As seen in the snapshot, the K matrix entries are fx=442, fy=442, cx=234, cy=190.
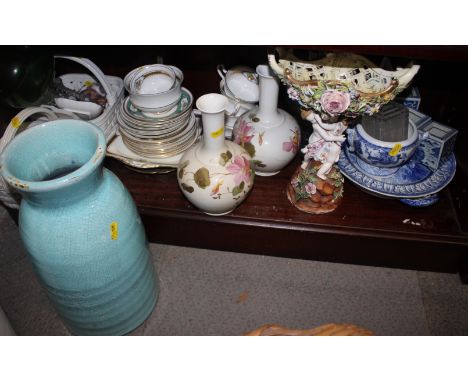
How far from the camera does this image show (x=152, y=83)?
3.99 feet

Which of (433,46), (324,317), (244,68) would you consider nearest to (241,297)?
(324,317)

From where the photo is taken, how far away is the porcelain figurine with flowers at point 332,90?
0.89 m

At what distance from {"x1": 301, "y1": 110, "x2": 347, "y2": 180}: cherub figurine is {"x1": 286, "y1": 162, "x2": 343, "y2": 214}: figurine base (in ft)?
0.06

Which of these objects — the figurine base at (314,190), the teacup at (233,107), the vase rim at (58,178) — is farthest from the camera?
the teacup at (233,107)

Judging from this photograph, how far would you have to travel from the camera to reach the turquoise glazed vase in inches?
32.1

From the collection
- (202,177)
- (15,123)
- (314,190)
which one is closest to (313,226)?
(314,190)

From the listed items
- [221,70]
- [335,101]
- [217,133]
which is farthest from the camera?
[221,70]

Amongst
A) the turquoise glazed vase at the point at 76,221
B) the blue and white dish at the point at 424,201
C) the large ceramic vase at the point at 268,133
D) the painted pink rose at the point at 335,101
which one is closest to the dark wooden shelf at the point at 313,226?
the blue and white dish at the point at 424,201

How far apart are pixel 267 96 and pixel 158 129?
0.30 meters

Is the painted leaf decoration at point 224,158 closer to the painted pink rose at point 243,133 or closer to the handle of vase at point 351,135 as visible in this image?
the painted pink rose at point 243,133

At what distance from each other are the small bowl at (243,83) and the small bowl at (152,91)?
13 cm

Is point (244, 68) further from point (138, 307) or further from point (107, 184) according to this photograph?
point (138, 307)

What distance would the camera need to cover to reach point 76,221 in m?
0.84

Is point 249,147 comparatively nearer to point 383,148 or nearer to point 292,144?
point 292,144
